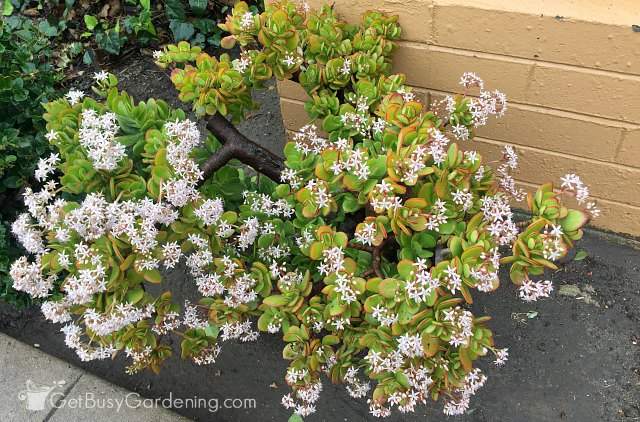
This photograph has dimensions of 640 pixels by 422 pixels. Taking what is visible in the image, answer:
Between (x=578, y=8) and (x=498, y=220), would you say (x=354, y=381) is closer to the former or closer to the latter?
(x=498, y=220)

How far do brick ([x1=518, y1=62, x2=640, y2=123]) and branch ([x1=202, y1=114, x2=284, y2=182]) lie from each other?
1.09 metres

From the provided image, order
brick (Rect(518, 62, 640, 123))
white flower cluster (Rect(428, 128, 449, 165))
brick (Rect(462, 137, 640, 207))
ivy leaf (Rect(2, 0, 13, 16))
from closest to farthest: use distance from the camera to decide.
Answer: white flower cluster (Rect(428, 128, 449, 165)) → brick (Rect(518, 62, 640, 123)) → brick (Rect(462, 137, 640, 207)) → ivy leaf (Rect(2, 0, 13, 16))

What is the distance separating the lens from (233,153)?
76.5 inches

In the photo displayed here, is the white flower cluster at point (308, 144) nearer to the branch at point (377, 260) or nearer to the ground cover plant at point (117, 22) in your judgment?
the branch at point (377, 260)

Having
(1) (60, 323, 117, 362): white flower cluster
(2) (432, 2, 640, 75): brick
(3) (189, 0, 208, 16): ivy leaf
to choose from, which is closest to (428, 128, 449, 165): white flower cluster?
(2) (432, 2, 640, 75): brick

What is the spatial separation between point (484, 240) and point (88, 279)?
107 cm

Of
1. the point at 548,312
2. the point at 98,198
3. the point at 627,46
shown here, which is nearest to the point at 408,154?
the point at 98,198

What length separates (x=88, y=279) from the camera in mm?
1500

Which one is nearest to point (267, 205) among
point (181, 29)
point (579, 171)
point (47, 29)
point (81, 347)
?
point (81, 347)

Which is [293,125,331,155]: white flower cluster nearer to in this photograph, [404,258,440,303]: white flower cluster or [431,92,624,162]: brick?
[404,258,440,303]: white flower cluster

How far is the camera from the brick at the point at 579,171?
2.40 meters

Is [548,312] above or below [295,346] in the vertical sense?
below

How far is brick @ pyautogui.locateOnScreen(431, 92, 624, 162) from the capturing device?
89.0 inches

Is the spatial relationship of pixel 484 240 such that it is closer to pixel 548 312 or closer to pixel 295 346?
pixel 295 346
